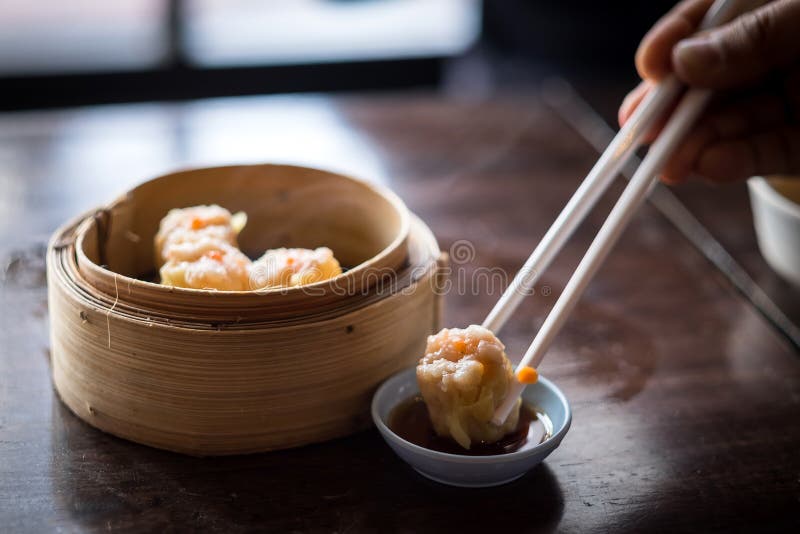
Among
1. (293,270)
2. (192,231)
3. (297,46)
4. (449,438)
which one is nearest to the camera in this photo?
(449,438)

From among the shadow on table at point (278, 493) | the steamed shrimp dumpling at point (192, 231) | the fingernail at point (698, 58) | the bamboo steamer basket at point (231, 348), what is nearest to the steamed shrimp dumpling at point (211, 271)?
the steamed shrimp dumpling at point (192, 231)

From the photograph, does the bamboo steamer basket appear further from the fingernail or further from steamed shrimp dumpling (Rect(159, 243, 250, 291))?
the fingernail

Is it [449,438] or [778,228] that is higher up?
[778,228]

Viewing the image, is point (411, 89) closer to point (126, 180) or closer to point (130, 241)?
point (126, 180)

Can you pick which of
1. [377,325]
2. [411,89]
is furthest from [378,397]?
[411,89]

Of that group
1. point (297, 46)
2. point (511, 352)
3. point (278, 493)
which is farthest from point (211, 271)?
point (297, 46)

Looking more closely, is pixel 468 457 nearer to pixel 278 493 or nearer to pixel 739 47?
pixel 278 493

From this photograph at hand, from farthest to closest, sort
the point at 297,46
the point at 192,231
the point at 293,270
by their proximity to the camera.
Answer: the point at 297,46, the point at 192,231, the point at 293,270

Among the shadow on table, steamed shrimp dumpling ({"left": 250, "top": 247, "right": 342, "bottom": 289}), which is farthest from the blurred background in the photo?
the shadow on table
